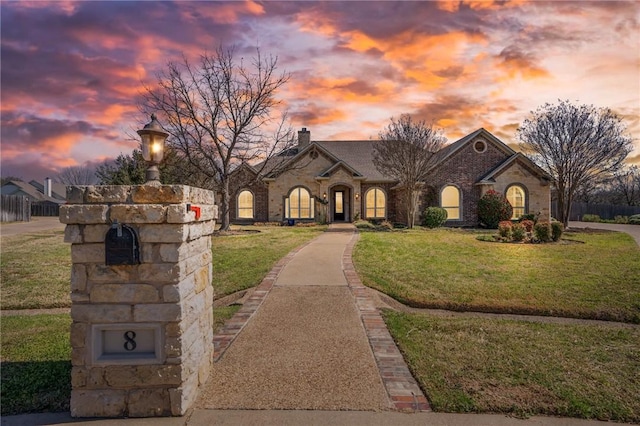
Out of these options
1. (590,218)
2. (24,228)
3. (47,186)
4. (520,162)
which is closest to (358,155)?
(520,162)

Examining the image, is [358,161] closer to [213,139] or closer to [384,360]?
[213,139]

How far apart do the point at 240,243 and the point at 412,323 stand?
9383 millimetres

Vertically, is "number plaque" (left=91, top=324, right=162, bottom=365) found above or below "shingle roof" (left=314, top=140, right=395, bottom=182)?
below

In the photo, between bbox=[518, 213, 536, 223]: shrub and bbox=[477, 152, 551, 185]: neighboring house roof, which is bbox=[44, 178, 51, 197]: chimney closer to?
bbox=[477, 152, 551, 185]: neighboring house roof

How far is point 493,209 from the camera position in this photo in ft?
71.3

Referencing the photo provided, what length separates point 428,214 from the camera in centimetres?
2180

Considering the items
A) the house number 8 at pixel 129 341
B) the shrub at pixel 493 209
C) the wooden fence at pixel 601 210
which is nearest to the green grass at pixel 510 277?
the house number 8 at pixel 129 341

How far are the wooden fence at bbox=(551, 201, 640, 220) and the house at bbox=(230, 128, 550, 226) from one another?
13.9 metres

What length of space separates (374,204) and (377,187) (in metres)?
1.26

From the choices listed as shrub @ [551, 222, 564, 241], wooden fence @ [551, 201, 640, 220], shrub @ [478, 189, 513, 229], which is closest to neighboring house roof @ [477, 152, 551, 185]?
shrub @ [478, 189, 513, 229]

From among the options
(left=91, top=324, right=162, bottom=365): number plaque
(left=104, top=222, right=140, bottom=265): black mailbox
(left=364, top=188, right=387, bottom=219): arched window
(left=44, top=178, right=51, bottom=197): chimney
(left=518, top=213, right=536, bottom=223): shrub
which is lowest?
(left=91, top=324, right=162, bottom=365): number plaque

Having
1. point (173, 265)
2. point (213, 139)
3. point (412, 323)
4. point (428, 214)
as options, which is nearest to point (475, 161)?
A: point (428, 214)

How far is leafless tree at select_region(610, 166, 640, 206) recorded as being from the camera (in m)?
45.1

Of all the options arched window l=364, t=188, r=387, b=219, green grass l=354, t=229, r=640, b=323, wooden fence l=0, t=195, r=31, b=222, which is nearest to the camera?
green grass l=354, t=229, r=640, b=323
